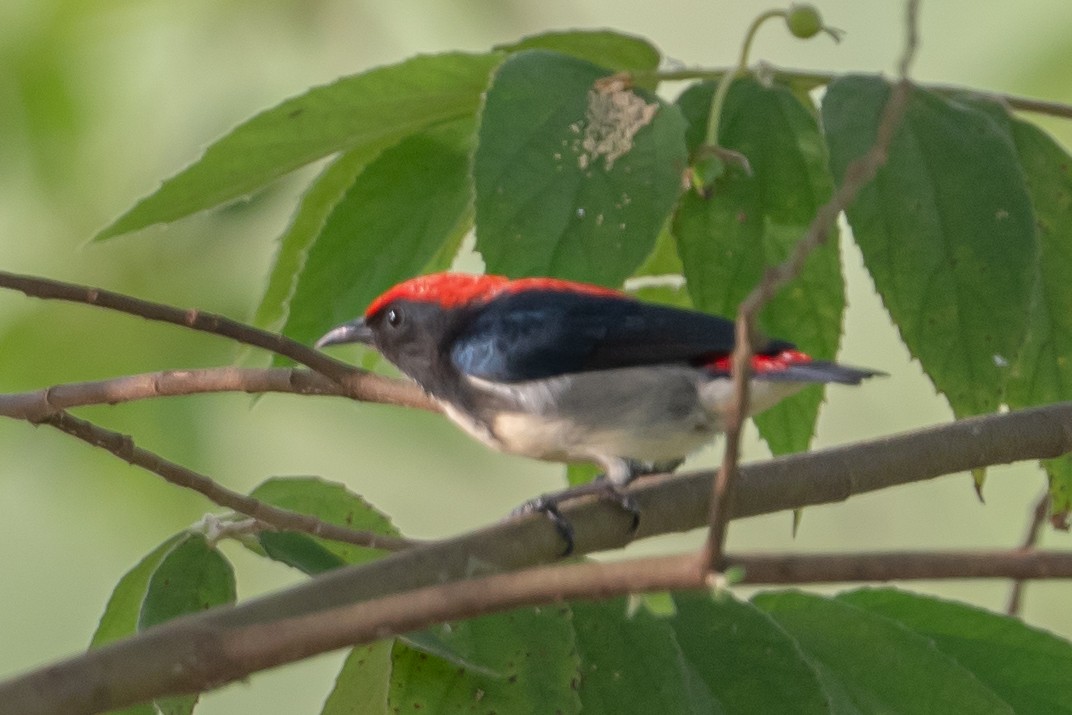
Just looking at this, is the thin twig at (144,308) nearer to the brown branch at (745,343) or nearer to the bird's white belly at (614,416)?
the bird's white belly at (614,416)

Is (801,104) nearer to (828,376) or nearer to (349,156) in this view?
(828,376)

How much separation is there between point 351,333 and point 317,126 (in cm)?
32

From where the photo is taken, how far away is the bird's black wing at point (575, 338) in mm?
1368

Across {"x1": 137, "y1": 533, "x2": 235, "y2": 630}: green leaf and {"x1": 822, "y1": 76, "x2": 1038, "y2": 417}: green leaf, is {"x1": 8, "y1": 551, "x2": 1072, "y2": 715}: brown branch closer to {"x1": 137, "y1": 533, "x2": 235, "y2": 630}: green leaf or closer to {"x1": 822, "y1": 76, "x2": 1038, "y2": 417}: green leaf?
{"x1": 137, "y1": 533, "x2": 235, "y2": 630}: green leaf

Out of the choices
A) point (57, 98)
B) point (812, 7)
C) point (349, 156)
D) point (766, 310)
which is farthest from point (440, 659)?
point (57, 98)

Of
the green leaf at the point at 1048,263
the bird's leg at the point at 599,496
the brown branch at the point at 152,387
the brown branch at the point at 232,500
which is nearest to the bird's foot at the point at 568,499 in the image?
the bird's leg at the point at 599,496

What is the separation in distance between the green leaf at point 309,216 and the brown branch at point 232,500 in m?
0.26

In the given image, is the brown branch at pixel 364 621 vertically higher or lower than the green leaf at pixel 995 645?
higher

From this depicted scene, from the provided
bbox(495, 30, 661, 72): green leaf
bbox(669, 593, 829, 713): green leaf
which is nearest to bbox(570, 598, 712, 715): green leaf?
bbox(669, 593, 829, 713): green leaf

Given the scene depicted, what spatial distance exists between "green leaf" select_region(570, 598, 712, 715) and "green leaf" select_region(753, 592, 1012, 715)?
13cm

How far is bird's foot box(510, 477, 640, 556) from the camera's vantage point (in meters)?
1.03

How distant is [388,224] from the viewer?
50.6 inches

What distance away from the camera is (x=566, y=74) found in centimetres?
121

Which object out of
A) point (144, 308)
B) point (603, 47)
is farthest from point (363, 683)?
point (603, 47)
